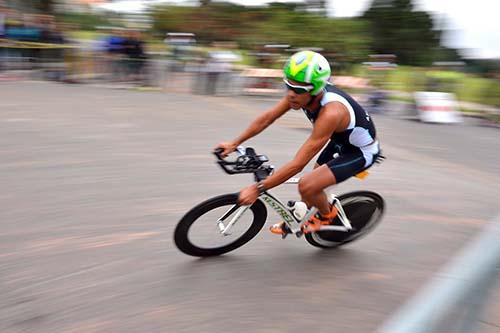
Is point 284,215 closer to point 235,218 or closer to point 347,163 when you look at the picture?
point 235,218

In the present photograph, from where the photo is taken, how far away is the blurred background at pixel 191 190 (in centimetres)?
340

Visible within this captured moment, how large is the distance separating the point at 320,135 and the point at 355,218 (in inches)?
53.7

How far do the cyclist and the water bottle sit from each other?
106 mm

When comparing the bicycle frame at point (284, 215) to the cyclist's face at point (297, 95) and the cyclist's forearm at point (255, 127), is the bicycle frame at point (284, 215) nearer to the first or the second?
the cyclist's forearm at point (255, 127)

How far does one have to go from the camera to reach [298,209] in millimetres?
4098

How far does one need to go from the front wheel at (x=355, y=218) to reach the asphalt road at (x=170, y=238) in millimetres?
121

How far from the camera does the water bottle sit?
13.4 feet

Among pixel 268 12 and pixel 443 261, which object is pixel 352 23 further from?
pixel 443 261

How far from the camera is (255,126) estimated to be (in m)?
4.05

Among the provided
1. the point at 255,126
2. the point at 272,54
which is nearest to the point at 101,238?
the point at 255,126

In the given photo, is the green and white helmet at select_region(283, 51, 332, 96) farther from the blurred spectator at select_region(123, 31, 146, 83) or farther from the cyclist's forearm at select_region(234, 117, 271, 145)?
the blurred spectator at select_region(123, 31, 146, 83)

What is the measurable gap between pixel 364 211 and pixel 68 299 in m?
2.63

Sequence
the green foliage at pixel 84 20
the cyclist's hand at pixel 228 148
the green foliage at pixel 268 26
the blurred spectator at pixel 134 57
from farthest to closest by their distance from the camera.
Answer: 1. the green foliage at pixel 84 20
2. the green foliage at pixel 268 26
3. the blurred spectator at pixel 134 57
4. the cyclist's hand at pixel 228 148

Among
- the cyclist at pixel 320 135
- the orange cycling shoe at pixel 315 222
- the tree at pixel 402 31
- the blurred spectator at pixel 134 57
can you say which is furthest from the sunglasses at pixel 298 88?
the tree at pixel 402 31
